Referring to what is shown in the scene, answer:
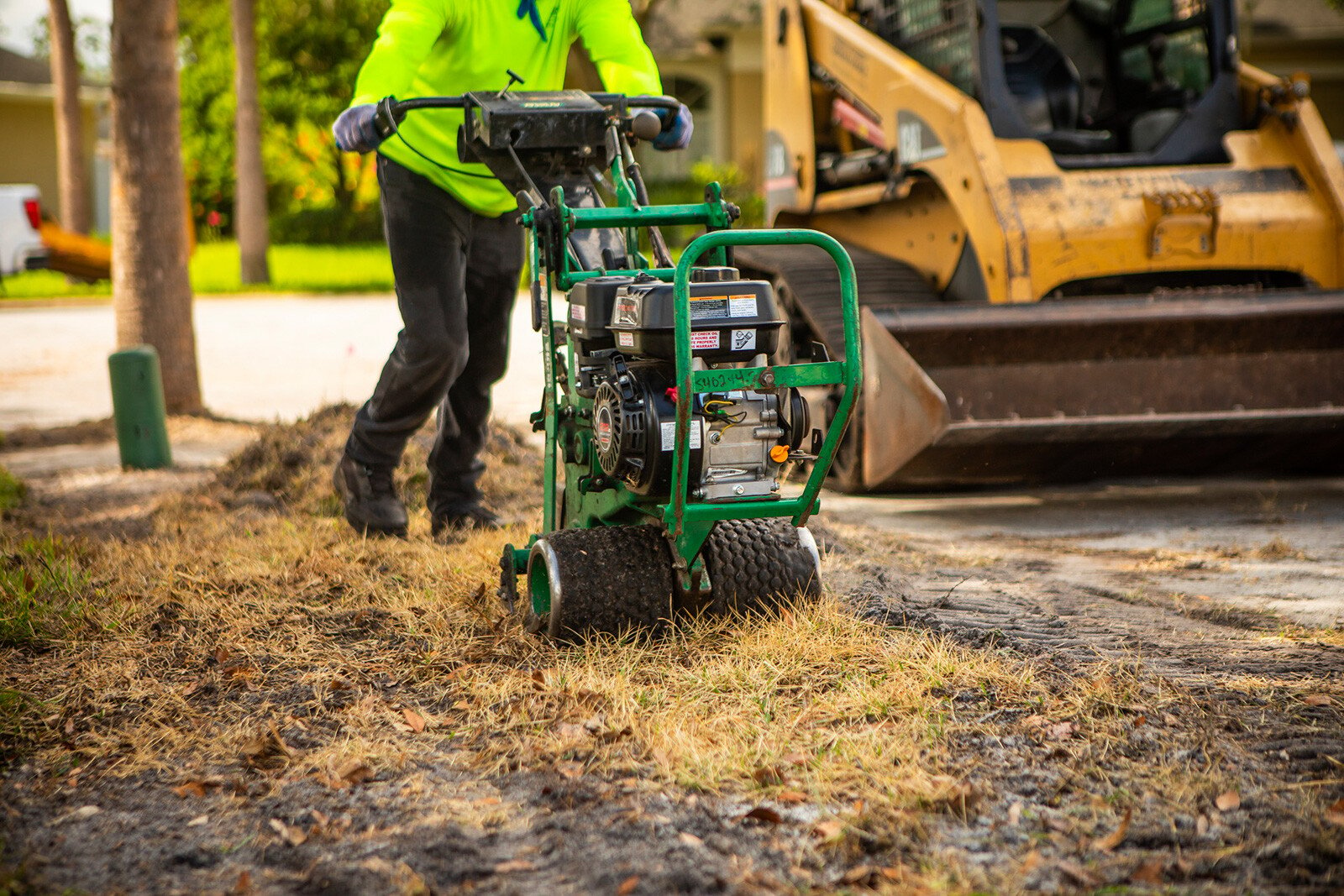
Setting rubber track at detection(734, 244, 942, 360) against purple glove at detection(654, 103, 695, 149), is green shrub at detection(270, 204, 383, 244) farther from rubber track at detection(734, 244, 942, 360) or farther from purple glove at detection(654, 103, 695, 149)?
purple glove at detection(654, 103, 695, 149)

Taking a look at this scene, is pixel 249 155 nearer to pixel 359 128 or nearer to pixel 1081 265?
pixel 1081 265

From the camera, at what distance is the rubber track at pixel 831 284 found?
19.8 feet

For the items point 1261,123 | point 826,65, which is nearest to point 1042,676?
point 1261,123

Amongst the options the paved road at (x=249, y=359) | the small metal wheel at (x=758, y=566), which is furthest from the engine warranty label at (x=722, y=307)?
the paved road at (x=249, y=359)

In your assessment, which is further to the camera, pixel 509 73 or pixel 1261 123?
pixel 1261 123

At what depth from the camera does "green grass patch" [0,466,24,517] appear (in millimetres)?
5934

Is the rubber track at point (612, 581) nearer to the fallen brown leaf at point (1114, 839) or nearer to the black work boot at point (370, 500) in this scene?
the fallen brown leaf at point (1114, 839)

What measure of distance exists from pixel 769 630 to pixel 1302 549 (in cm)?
236

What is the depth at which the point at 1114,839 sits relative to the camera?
2.38m

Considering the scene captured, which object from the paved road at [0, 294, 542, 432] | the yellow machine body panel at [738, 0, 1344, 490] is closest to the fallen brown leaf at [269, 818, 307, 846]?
the yellow machine body panel at [738, 0, 1344, 490]

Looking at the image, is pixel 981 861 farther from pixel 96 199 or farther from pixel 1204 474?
pixel 96 199

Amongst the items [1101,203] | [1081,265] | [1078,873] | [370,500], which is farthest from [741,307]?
[1101,203]

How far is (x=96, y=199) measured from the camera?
42.0 meters

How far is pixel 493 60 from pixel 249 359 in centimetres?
878
